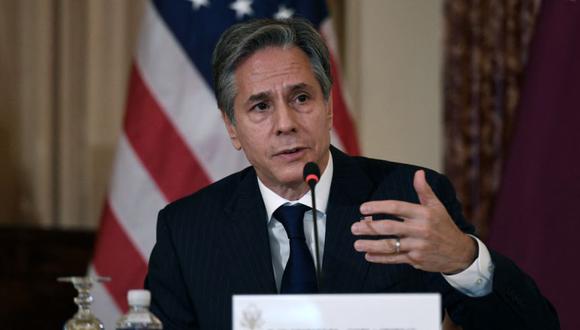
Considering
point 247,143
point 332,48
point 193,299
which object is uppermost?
point 332,48

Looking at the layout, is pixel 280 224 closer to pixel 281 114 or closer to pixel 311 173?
pixel 281 114

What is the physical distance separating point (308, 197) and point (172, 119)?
58.1 inches

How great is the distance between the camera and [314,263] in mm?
2463

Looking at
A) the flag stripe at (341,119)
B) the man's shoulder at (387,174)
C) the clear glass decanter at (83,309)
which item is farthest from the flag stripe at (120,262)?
the clear glass decanter at (83,309)

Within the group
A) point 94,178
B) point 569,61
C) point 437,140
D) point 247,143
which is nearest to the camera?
point 247,143

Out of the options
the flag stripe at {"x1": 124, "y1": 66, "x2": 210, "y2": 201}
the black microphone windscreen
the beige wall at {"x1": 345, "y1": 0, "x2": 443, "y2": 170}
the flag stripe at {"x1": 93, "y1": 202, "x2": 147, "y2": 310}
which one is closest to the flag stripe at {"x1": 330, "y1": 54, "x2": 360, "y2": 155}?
the flag stripe at {"x1": 124, "y1": 66, "x2": 210, "y2": 201}

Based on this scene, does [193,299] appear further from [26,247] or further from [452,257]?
[26,247]

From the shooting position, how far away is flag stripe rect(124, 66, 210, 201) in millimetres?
3934

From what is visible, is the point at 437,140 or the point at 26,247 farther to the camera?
the point at 437,140

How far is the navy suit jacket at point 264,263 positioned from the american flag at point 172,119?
1078mm

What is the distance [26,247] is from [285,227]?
2.02 meters

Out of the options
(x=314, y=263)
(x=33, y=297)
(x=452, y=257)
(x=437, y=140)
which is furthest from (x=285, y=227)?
(x=437, y=140)

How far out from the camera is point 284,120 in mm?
2527

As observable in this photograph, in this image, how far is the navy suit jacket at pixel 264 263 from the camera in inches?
90.6
